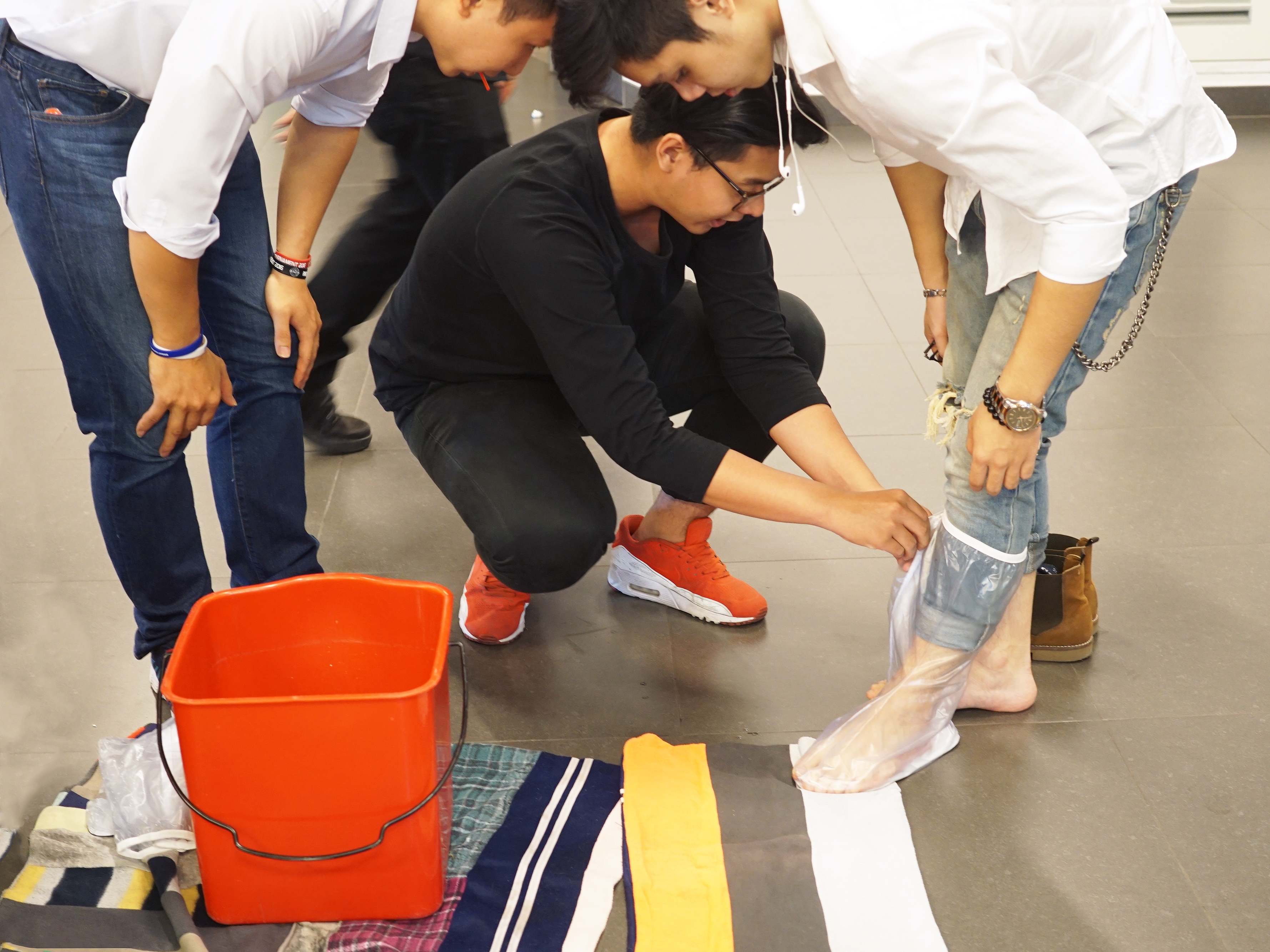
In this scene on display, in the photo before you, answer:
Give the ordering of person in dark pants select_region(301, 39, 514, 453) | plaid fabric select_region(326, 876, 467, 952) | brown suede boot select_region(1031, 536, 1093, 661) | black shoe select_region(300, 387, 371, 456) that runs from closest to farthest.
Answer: plaid fabric select_region(326, 876, 467, 952)
brown suede boot select_region(1031, 536, 1093, 661)
person in dark pants select_region(301, 39, 514, 453)
black shoe select_region(300, 387, 371, 456)

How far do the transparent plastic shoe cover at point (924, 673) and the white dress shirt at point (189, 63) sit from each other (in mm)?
890

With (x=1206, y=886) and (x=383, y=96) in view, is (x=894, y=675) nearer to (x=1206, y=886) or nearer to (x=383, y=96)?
(x=1206, y=886)

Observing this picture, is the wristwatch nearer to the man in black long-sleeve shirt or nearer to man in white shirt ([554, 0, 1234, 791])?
man in white shirt ([554, 0, 1234, 791])

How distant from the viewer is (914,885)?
1366mm

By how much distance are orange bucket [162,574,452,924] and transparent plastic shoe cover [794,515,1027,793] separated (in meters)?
0.51

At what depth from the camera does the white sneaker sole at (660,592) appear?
71.4 inches

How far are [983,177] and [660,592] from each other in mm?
907

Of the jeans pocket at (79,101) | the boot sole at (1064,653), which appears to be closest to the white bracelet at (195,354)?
the jeans pocket at (79,101)

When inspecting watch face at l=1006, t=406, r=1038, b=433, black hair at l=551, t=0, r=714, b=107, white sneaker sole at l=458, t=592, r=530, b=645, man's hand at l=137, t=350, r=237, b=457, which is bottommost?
white sneaker sole at l=458, t=592, r=530, b=645

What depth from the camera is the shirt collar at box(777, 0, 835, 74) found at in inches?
43.0

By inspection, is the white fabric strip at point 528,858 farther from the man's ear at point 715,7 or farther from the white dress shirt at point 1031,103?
the man's ear at point 715,7

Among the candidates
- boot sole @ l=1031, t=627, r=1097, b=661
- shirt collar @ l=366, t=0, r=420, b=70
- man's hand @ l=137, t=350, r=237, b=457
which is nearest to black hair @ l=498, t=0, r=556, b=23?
shirt collar @ l=366, t=0, r=420, b=70

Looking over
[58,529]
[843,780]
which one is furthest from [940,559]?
[58,529]

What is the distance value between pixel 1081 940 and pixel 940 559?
45 centimetres
